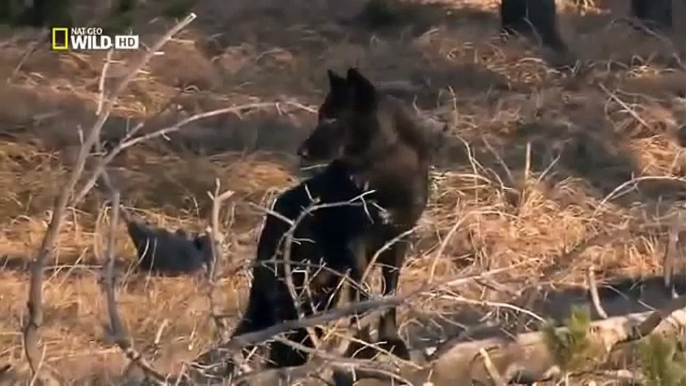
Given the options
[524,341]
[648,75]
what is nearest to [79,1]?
[524,341]

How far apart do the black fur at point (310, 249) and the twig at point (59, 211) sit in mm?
1456

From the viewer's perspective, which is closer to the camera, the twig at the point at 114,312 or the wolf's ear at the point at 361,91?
the twig at the point at 114,312

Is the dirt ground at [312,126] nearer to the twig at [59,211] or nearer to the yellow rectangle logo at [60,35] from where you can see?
the yellow rectangle logo at [60,35]

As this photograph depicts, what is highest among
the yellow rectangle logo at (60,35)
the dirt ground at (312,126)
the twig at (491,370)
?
the yellow rectangle logo at (60,35)

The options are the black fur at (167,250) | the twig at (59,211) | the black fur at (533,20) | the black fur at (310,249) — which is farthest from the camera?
the black fur at (533,20)

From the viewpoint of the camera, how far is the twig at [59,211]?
3.85m

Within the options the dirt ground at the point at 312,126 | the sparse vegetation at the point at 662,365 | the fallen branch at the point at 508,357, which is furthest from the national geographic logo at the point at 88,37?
the sparse vegetation at the point at 662,365

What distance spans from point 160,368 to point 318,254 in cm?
95

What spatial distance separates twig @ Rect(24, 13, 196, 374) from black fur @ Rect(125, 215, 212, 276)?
3278 mm

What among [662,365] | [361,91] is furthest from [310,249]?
[662,365]

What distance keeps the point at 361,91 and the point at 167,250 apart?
7.05 feet

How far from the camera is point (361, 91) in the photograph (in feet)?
19.9

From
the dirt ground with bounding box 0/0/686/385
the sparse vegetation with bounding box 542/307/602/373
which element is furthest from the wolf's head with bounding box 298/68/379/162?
the sparse vegetation with bounding box 542/307/602/373

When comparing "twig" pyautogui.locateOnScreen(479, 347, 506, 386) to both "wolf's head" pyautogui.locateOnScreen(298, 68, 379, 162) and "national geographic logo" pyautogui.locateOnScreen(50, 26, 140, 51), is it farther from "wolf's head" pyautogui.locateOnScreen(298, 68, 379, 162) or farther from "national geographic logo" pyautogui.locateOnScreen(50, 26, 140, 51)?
"national geographic logo" pyautogui.locateOnScreen(50, 26, 140, 51)
